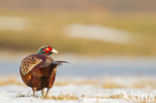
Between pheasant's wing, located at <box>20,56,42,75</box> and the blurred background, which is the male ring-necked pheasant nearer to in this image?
pheasant's wing, located at <box>20,56,42,75</box>

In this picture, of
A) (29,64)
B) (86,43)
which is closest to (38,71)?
(29,64)

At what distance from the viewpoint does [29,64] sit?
992cm

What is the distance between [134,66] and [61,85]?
13938 mm

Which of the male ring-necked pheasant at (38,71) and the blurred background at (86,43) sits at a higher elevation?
the blurred background at (86,43)

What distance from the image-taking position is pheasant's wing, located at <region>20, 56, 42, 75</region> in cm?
984

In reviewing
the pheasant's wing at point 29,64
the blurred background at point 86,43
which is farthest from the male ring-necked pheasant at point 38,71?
the blurred background at point 86,43

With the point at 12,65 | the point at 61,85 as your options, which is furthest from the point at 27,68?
the point at 12,65

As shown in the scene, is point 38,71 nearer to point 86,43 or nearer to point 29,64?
point 29,64

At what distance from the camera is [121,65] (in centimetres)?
2820

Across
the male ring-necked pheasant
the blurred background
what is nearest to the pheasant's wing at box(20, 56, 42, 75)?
the male ring-necked pheasant

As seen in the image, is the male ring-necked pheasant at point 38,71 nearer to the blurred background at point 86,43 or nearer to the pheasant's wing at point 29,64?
the pheasant's wing at point 29,64

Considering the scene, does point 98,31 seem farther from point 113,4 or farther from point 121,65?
point 113,4

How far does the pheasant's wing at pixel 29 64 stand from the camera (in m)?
9.84

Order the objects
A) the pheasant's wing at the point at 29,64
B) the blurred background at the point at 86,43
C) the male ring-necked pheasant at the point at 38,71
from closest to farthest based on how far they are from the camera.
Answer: the male ring-necked pheasant at the point at 38,71 < the pheasant's wing at the point at 29,64 < the blurred background at the point at 86,43
